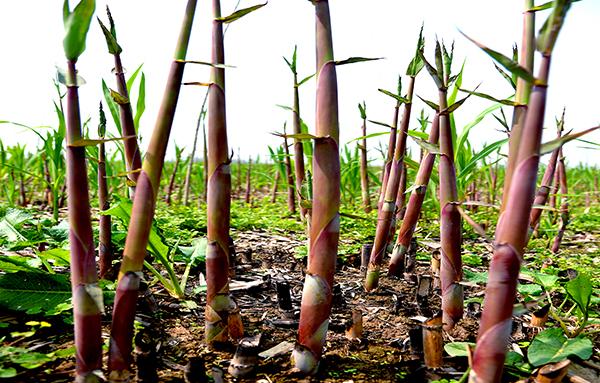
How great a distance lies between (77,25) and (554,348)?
4.79 feet

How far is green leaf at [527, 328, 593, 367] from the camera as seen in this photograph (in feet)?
4.79

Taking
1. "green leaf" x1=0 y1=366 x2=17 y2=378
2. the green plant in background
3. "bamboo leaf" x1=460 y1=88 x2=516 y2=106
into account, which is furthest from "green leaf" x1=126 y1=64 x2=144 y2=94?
"bamboo leaf" x1=460 y1=88 x2=516 y2=106

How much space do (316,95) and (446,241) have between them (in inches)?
28.1

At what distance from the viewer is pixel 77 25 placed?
3.19 feet

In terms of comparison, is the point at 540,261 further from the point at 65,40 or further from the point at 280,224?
the point at 65,40

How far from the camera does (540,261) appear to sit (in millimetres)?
3107

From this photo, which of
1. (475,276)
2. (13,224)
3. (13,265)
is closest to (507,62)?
(475,276)

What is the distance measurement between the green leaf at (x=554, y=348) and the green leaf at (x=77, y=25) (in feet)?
4.46

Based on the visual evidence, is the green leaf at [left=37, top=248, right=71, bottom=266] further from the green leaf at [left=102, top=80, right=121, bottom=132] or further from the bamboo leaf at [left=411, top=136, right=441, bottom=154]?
the bamboo leaf at [left=411, top=136, right=441, bottom=154]

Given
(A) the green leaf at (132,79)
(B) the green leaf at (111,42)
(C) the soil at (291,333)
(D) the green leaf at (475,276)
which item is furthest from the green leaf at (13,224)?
(D) the green leaf at (475,276)

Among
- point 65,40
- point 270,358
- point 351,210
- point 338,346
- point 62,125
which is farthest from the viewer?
point 351,210

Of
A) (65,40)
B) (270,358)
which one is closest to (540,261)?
(270,358)

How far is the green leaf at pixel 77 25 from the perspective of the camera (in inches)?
38.0

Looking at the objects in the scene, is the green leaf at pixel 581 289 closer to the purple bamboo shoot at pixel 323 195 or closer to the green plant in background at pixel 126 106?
the purple bamboo shoot at pixel 323 195
